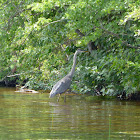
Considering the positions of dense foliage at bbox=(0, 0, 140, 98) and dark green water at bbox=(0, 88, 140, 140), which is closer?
dark green water at bbox=(0, 88, 140, 140)

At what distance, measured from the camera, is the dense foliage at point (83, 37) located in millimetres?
10484

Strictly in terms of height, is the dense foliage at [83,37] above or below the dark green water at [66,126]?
above

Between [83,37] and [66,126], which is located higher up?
[83,37]

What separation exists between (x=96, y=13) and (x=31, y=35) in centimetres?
484

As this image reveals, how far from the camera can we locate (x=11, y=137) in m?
5.21

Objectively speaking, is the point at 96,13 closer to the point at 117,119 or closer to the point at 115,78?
the point at 115,78

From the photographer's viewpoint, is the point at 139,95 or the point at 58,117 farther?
the point at 139,95

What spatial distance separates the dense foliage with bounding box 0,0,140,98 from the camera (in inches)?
413

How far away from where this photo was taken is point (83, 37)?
11664 millimetres

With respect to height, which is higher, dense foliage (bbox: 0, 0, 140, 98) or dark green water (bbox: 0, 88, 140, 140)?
dense foliage (bbox: 0, 0, 140, 98)

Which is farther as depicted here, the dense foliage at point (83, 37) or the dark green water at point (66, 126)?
the dense foliage at point (83, 37)

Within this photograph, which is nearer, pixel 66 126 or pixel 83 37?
pixel 66 126

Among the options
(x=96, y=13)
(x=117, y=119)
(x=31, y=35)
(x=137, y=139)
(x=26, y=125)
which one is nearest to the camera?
(x=137, y=139)

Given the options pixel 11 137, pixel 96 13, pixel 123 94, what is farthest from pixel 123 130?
pixel 123 94
